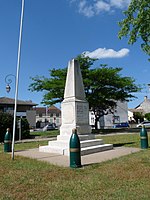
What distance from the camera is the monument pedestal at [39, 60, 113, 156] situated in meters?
9.31

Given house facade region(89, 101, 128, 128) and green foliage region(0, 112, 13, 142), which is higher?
house facade region(89, 101, 128, 128)

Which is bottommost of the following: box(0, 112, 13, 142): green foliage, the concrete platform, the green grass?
the concrete platform

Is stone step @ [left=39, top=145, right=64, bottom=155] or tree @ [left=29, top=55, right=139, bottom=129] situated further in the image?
tree @ [left=29, top=55, right=139, bottom=129]

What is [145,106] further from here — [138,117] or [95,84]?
[95,84]

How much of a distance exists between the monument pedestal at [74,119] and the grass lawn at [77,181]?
279 centimetres

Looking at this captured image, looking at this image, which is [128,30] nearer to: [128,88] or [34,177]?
[34,177]

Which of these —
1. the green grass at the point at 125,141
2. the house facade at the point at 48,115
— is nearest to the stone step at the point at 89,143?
the green grass at the point at 125,141

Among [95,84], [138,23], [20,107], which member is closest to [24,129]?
[95,84]

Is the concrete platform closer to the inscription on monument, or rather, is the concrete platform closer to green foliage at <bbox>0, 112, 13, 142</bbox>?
the inscription on monument

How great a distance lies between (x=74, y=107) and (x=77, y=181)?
203 inches

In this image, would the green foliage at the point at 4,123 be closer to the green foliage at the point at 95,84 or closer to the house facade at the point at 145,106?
the green foliage at the point at 95,84

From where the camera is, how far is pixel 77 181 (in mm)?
4789

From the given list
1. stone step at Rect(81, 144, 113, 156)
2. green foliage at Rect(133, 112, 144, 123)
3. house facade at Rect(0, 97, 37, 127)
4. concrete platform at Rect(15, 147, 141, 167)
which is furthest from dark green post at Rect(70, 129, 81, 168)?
green foliage at Rect(133, 112, 144, 123)

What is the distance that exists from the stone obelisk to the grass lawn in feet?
11.0
